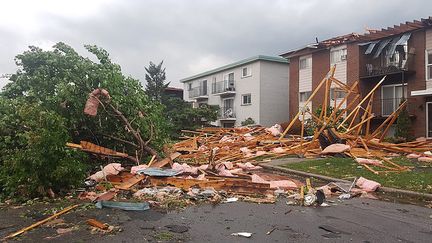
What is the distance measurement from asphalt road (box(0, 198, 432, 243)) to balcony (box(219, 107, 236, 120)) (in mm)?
32880

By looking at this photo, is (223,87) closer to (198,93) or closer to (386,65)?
(198,93)

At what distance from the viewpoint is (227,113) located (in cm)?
4156

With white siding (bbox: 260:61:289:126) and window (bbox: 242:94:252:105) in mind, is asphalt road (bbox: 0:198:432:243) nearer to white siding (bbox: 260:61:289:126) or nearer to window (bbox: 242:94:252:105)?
white siding (bbox: 260:61:289:126)

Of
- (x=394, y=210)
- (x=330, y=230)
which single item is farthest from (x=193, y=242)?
(x=394, y=210)

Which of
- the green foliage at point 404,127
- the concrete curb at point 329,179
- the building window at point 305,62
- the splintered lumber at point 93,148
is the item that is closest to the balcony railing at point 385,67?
the green foliage at point 404,127

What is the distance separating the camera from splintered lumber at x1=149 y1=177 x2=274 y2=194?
9.11m

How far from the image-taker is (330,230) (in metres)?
5.98

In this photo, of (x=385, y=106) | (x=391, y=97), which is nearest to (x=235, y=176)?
Answer: (x=385, y=106)

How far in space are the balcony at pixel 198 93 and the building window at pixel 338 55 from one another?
64.3 ft

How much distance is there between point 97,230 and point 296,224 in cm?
300

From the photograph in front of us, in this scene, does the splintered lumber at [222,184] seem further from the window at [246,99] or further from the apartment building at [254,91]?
the window at [246,99]

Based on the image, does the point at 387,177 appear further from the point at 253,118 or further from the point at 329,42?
the point at 253,118

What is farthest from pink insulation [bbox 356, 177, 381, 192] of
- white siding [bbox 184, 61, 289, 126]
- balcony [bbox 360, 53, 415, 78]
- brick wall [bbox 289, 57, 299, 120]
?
white siding [bbox 184, 61, 289, 126]

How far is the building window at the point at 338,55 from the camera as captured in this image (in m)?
28.5
